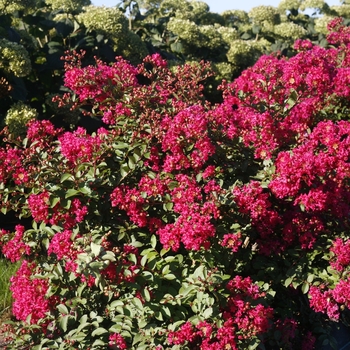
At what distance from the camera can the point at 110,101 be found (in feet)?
12.4

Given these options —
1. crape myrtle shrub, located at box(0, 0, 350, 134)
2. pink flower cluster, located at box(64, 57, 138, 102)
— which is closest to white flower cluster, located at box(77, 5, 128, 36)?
crape myrtle shrub, located at box(0, 0, 350, 134)

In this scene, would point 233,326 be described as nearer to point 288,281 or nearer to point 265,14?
point 288,281

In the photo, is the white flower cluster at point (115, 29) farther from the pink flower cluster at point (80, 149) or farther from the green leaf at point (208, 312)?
the green leaf at point (208, 312)

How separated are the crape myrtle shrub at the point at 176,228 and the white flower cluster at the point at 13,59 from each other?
1480mm

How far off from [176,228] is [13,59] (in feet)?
9.32

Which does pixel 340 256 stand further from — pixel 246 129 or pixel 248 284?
pixel 246 129

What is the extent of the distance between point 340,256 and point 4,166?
1922 millimetres

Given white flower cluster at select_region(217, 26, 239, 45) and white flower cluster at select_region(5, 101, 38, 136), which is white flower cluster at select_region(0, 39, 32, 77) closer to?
white flower cluster at select_region(5, 101, 38, 136)

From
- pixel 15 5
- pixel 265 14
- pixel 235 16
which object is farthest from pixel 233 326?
pixel 235 16

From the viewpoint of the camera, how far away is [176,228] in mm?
2830

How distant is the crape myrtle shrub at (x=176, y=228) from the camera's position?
2818 millimetres

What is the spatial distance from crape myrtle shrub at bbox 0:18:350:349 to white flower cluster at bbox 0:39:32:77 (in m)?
1.48

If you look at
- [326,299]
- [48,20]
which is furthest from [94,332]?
[48,20]

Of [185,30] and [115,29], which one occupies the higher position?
[115,29]
